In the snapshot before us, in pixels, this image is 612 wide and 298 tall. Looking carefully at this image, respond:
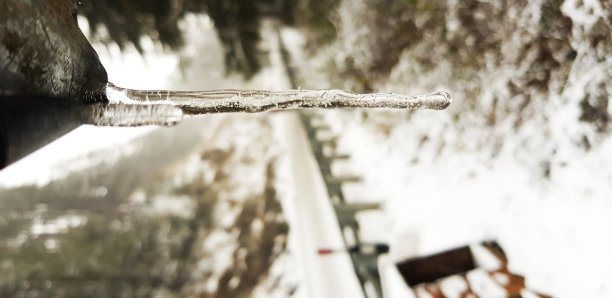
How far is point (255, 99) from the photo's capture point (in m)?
1.41

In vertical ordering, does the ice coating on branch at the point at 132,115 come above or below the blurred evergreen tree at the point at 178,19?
below

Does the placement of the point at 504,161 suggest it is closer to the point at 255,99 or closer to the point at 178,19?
the point at 255,99

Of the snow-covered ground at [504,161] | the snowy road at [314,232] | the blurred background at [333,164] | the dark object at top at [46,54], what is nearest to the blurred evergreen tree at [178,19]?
the blurred background at [333,164]

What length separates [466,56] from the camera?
3.16 metres

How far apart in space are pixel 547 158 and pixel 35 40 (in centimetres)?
294

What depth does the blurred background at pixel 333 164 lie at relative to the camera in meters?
2.30

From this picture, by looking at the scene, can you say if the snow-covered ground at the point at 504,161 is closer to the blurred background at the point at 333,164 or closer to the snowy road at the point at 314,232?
the blurred background at the point at 333,164

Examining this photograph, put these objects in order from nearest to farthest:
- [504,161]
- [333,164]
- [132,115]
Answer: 1. [132,115]
2. [504,161]
3. [333,164]

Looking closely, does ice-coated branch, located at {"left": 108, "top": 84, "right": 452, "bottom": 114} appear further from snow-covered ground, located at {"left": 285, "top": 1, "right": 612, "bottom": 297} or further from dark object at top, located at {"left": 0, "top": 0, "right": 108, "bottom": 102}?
snow-covered ground, located at {"left": 285, "top": 1, "right": 612, "bottom": 297}

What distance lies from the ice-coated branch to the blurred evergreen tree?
4.58 metres

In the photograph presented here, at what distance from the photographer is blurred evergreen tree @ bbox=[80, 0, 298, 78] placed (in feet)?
17.8

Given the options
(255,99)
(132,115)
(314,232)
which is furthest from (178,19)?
(255,99)

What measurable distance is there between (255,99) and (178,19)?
5.62 metres

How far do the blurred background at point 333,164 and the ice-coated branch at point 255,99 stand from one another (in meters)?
1.44
